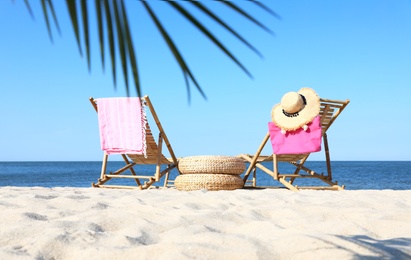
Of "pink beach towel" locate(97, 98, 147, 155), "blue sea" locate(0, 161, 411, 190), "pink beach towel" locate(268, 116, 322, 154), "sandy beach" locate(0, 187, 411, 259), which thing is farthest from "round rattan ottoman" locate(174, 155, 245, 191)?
"blue sea" locate(0, 161, 411, 190)

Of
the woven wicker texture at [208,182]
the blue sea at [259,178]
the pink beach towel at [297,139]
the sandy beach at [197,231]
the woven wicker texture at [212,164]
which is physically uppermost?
the pink beach towel at [297,139]

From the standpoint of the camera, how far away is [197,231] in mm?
2104

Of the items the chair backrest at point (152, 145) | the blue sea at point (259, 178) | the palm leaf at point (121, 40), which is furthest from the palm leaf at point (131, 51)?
the blue sea at point (259, 178)

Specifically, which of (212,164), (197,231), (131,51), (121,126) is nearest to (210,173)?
(212,164)

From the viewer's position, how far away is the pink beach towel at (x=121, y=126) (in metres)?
5.69

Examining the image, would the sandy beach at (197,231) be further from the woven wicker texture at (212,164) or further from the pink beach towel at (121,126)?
the pink beach towel at (121,126)

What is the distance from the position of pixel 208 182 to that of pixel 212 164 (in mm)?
236

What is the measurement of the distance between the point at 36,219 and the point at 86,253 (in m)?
0.86

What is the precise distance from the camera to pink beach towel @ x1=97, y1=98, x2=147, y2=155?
569cm

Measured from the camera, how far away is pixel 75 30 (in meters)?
0.65

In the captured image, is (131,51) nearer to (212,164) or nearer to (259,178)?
(212,164)

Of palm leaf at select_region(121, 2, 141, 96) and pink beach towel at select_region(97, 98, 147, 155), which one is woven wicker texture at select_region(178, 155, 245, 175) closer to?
pink beach towel at select_region(97, 98, 147, 155)

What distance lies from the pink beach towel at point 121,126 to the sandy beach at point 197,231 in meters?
2.53

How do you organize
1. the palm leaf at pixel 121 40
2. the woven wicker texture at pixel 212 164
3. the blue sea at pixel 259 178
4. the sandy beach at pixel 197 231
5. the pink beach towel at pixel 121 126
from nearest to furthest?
the palm leaf at pixel 121 40 < the sandy beach at pixel 197 231 < the woven wicker texture at pixel 212 164 < the pink beach towel at pixel 121 126 < the blue sea at pixel 259 178
